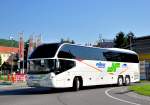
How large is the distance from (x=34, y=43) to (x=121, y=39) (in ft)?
138

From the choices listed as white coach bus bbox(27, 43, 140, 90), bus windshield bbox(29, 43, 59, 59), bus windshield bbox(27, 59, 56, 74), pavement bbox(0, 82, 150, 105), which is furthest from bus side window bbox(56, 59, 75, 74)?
pavement bbox(0, 82, 150, 105)

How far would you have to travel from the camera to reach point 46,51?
29000 mm

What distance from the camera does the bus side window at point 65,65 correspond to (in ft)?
94.7

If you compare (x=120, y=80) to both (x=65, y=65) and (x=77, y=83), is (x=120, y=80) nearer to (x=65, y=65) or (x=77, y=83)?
(x=77, y=83)

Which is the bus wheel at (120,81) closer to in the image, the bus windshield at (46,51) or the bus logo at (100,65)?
the bus logo at (100,65)

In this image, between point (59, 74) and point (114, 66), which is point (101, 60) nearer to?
point (114, 66)

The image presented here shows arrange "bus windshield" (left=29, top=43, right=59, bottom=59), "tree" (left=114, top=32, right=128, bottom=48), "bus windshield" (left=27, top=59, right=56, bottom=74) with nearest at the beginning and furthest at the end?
"bus windshield" (left=27, top=59, right=56, bottom=74)
"bus windshield" (left=29, top=43, right=59, bottom=59)
"tree" (left=114, top=32, right=128, bottom=48)

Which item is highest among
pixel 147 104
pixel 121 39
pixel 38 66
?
pixel 121 39

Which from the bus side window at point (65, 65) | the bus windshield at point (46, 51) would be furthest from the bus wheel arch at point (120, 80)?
the bus windshield at point (46, 51)

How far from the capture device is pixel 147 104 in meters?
20.1

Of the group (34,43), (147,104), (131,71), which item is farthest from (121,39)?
(147,104)

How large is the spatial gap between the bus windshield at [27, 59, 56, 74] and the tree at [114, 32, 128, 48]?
83.8 meters

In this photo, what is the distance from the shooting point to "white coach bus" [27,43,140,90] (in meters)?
28.4

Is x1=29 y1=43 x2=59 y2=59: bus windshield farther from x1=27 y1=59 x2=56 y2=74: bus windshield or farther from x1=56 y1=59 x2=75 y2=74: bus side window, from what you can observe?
x1=56 y1=59 x2=75 y2=74: bus side window
